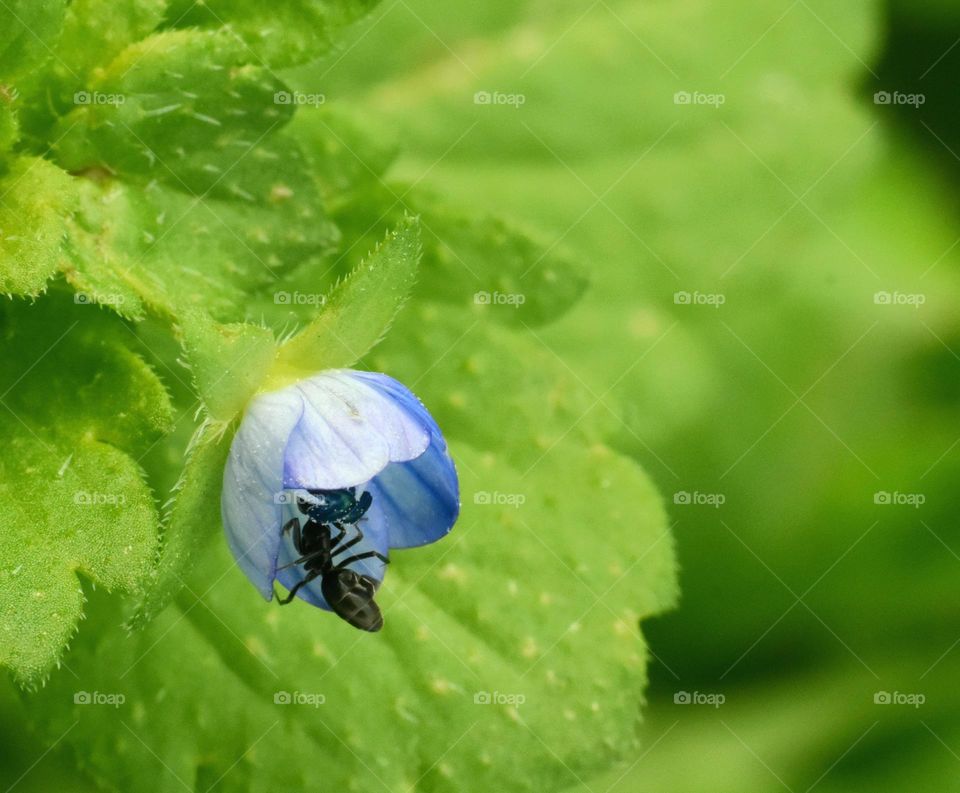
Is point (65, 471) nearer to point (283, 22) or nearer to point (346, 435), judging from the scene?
point (346, 435)

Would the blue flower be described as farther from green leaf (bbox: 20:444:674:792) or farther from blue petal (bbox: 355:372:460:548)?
green leaf (bbox: 20:444:674:792)

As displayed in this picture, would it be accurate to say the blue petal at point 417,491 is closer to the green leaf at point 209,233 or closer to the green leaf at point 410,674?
the green leaf at point 209,233

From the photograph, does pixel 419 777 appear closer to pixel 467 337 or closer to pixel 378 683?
pixel 378 683

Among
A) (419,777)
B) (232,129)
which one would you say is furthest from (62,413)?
(419,777)

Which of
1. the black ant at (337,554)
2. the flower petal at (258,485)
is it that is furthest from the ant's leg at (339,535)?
the flower petal at (258,485)

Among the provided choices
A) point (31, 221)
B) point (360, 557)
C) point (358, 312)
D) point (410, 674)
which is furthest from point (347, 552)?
point (31, 221)

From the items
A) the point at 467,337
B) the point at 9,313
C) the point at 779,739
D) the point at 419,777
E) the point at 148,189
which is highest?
the point at 148,189
